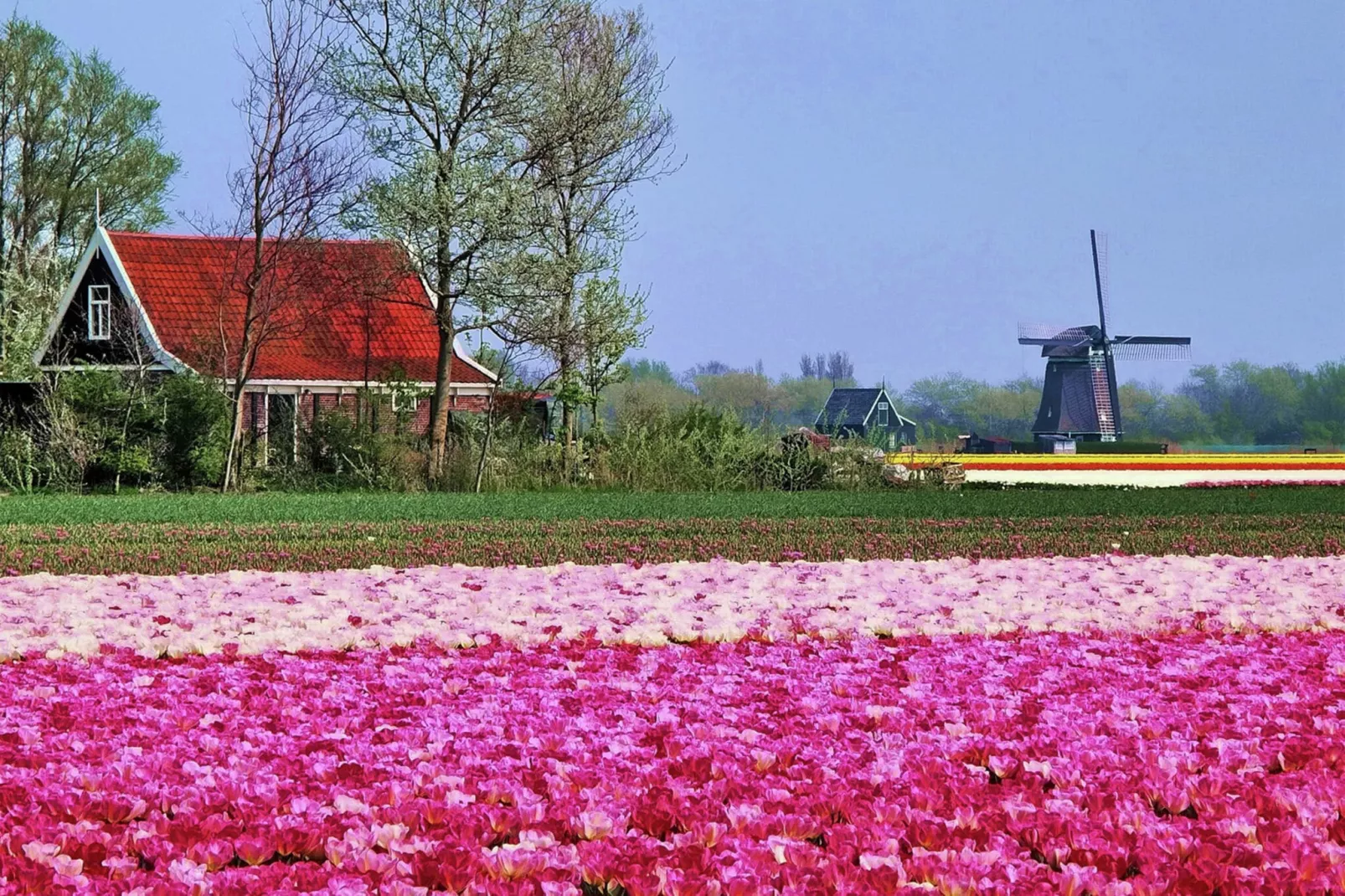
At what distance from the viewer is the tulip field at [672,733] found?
13.5 ft

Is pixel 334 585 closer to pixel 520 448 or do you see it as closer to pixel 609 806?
pixel 609 806

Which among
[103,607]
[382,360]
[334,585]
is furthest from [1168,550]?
[382,360]

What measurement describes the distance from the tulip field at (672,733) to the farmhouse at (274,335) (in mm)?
20995

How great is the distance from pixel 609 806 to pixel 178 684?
2.99m

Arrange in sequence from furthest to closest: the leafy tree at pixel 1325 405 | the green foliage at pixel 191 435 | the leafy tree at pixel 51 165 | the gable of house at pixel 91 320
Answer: the leafy tree at pixel 1325 405 < the leafy tree at pixel 51 165 < the gable of house at pixel 91 320 < the green foliage at pixel 191 435

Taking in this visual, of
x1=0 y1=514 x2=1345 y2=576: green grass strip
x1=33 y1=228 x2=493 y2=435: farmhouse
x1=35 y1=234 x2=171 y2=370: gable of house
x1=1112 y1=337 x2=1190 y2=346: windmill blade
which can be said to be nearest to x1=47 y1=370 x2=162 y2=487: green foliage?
x1=33 y1=228 x2=493 y2=435: farmhouse

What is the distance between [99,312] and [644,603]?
28.6 meters

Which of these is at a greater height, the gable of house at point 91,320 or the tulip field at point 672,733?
the gable of house at point 91,320

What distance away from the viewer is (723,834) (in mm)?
4387

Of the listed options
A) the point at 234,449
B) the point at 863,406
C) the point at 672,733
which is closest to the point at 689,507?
the point at 234,449

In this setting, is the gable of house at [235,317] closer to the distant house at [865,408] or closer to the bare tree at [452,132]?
the bare tree at [452,132]

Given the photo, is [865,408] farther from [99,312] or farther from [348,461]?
[348,461]

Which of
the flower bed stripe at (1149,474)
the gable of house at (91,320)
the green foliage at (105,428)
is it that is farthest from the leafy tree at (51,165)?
the flower bed stripe at (1149,474)

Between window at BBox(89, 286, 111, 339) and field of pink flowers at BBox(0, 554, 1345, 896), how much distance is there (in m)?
26.5
